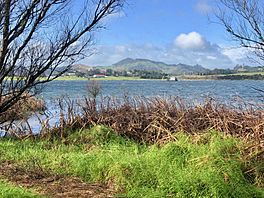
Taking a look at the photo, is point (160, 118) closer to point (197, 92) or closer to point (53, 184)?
point (197, 92)

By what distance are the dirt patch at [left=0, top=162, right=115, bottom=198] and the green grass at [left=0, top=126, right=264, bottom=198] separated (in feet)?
0.95

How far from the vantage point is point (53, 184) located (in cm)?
596

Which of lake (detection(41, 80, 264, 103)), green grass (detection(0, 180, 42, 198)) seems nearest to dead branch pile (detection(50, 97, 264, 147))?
lake (detection(41, 80, 264, 103))

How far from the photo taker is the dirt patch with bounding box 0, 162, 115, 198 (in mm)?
5558

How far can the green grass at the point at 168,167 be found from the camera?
554 centimetres

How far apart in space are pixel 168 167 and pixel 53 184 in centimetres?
179

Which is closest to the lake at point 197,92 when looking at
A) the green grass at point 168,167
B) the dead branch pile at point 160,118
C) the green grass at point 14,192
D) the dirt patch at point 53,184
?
the dead branch pile at point 160,118

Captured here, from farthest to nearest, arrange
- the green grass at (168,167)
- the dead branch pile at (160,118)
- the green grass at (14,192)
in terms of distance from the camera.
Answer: the dead branch pile at (160,118) → the green grass at (168,167) → the green grass at (14,192)

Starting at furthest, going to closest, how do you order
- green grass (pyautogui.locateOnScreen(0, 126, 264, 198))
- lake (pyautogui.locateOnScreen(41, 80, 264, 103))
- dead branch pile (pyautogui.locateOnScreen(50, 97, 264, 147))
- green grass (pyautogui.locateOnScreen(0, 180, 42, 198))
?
lake (pyautogui.locateOnScreen(41, 80, 264, 103)), dead branch pile (pyautogui.locateOnScreen(50, 97, 264, 147)), green grass (pyautogui.locateOnScreen(0, 126, 264, 198)), green grass (pyautogui.locateOnScreen(0, 180, 42, 198))

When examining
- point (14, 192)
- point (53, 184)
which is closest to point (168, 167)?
point (53, 184)

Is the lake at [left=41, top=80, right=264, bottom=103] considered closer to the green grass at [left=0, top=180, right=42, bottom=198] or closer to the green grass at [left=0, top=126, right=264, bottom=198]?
the green grass at [left=0, top=126, right=264, bottom=198]

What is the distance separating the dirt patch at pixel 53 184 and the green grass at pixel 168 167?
0.29m

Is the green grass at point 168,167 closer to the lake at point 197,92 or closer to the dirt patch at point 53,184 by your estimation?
the dirt patch at point 53,184

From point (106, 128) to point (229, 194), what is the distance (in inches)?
215
